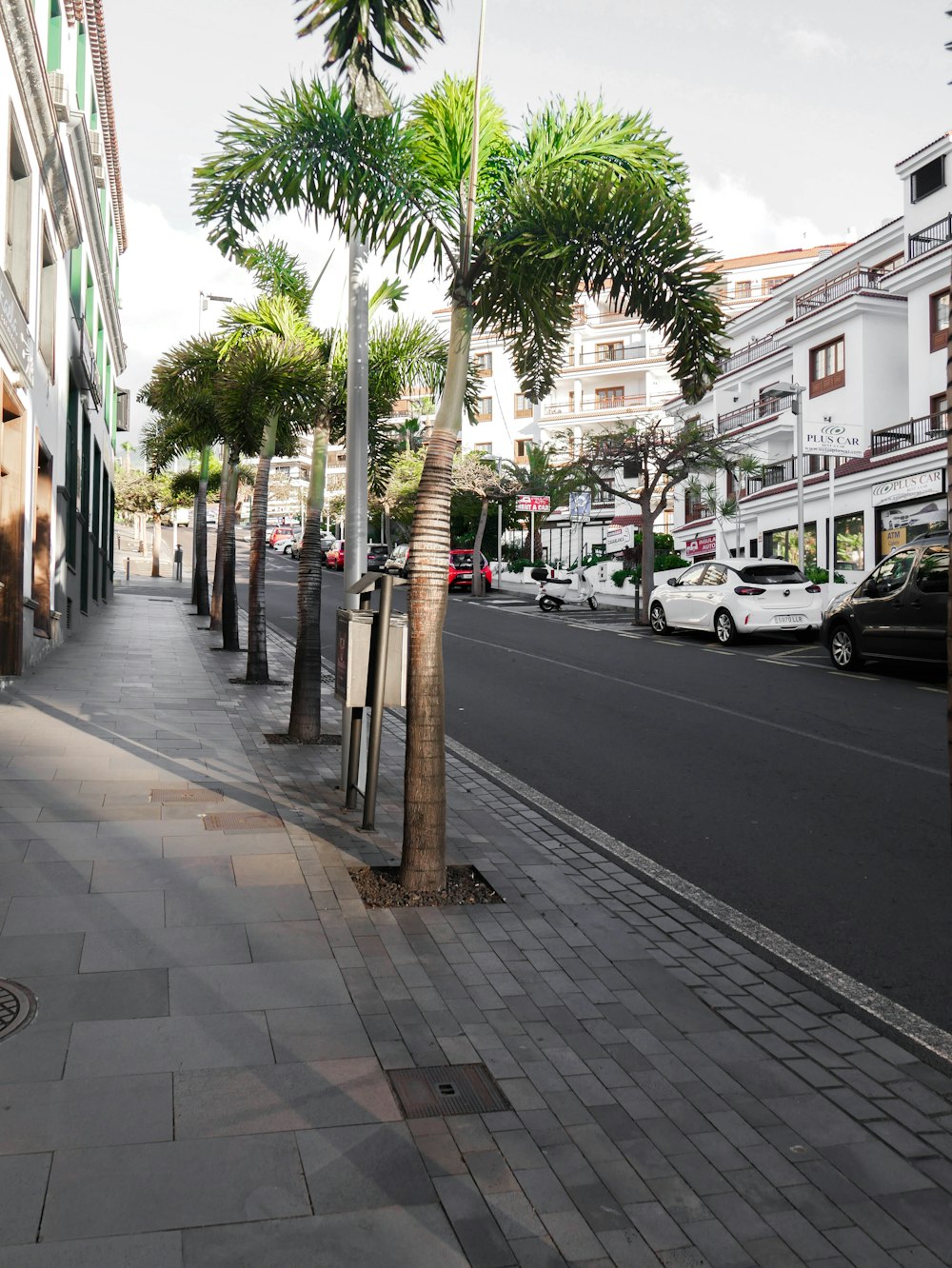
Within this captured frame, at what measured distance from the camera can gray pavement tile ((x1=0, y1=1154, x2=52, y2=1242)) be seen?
115 inches

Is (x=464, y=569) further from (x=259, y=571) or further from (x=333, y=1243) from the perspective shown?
(x=333, y=1243)

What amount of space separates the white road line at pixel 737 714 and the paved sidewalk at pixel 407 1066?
3935 mm

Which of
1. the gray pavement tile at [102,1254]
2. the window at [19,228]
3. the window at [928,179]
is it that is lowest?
the gray pavement tile at [102,1254]

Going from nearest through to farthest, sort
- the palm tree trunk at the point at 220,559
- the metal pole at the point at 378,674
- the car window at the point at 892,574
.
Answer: the metal pole at the point at 378,674, the car window at the point at 892,574, the palm tree trunk at the point at 220,559

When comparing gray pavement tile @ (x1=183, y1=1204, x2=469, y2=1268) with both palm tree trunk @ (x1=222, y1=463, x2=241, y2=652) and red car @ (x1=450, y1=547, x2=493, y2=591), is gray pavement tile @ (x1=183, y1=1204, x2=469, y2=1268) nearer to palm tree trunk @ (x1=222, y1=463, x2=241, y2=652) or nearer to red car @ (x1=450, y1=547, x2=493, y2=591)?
palm tree trunk @ (x1=222, y1=463, x2=241, y2=652)

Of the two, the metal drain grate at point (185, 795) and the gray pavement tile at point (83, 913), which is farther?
the metal drain grate at point (185, 795)

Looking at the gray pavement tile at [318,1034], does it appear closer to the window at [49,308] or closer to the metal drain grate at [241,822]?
the metal drain grate at [241,822]

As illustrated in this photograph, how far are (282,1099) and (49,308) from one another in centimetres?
1714

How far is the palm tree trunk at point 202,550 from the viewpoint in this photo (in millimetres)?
29844

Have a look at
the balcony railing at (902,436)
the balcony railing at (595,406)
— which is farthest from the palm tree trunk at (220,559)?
the balcony railing at (595,406)

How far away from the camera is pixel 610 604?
39.3m

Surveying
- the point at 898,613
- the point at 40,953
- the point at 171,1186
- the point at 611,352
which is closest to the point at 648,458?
the point at 898,613

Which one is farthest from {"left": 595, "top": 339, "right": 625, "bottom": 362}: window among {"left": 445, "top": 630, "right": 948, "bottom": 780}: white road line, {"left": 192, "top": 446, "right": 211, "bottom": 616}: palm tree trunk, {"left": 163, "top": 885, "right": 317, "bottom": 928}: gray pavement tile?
{"left": 163, "top": 885, "right": 317, "bottom": 928}: gray pavement tile

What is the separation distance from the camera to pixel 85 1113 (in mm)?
3574
